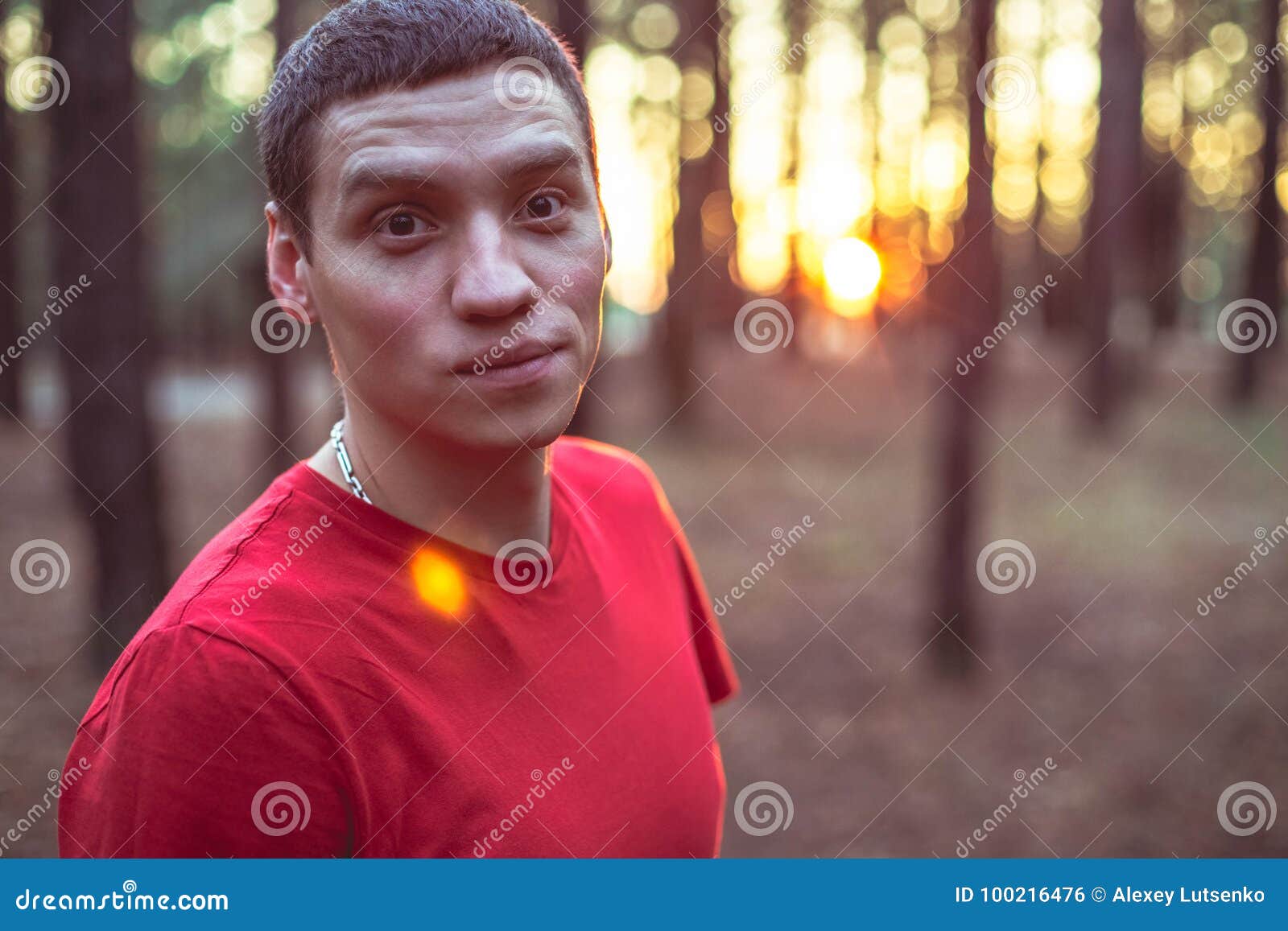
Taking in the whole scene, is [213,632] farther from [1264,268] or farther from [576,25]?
[1264,268]

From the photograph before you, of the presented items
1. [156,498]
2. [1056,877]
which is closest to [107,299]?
[156,498]

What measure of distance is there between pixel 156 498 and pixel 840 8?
1628 cm

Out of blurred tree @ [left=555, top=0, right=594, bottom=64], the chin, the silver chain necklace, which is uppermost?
blurred tree @ [left=555, top=0, right=594, bottom=64]

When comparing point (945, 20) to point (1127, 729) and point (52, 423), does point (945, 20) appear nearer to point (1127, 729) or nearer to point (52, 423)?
point (1127, 729)

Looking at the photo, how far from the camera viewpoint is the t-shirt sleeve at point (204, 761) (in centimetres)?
133

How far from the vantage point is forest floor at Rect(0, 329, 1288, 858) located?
18.3 feet

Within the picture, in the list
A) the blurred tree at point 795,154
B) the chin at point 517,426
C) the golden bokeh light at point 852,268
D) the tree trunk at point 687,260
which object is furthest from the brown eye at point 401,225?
the golden bokeh light at point 852,268

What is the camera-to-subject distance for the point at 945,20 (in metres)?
14.8

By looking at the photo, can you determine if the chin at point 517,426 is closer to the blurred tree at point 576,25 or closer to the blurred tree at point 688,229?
the blurred tree at point 576,25

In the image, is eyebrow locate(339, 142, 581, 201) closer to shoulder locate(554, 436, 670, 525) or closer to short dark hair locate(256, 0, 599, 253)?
short dark hair locate(256, 0, 599, 253)

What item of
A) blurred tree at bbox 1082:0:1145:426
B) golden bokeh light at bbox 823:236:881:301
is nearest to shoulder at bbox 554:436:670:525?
blurred tree at bbox 1082:0:1145:426

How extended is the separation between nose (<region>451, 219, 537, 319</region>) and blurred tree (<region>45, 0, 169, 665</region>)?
5.20 meters

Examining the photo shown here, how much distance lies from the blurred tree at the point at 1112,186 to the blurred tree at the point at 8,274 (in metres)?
14.4

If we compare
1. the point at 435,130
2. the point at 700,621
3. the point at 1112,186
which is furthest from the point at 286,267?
the point at 1112,186
